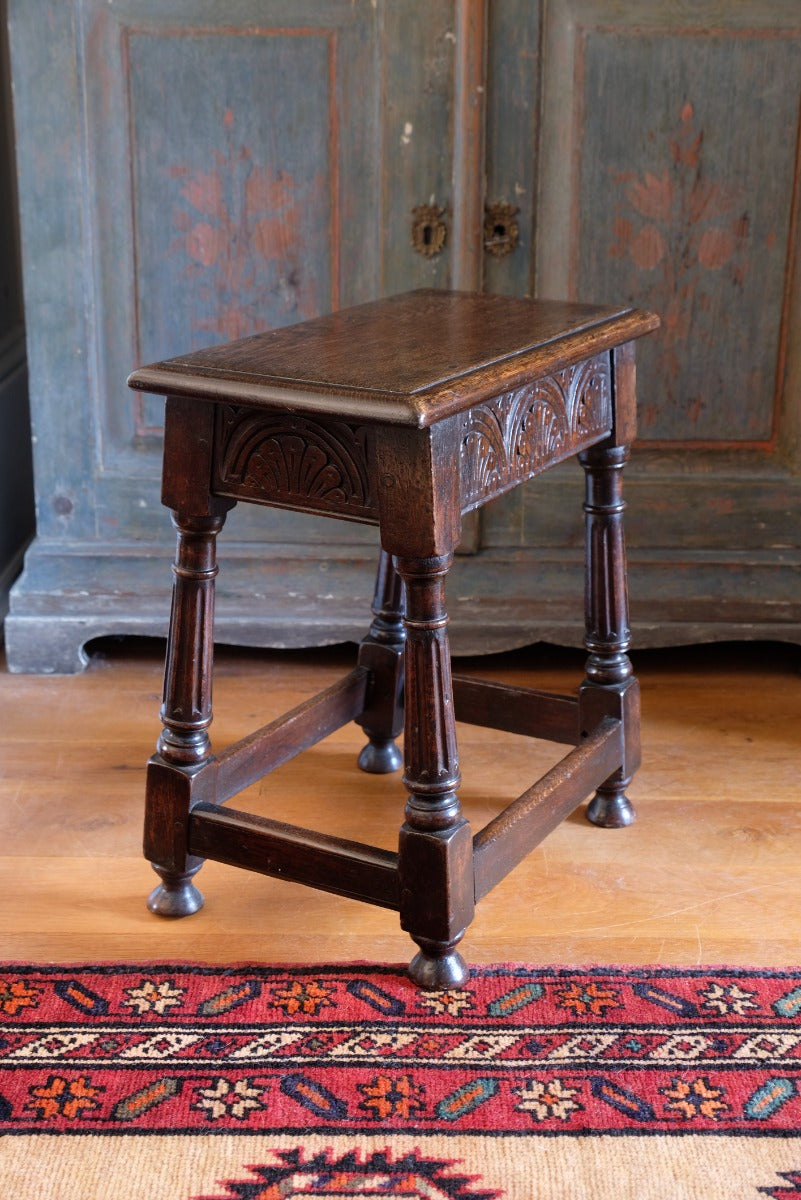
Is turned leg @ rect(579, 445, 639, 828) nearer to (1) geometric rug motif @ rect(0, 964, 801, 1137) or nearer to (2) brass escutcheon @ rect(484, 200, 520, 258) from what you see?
(1) geometric rug motif @ rect(0, 964, 801, 1137)

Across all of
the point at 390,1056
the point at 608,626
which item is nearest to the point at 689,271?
the point at 608,626

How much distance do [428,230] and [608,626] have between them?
83 cm

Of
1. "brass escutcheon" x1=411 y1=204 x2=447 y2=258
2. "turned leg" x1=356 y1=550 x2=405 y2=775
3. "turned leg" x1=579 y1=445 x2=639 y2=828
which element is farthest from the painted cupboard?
"turned leg" x1=579 y1=445 x2=639 y2=828

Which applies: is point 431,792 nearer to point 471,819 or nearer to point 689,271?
point 471,819

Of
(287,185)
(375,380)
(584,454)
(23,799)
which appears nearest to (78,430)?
(287,185)

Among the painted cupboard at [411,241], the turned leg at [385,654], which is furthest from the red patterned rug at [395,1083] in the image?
the painted cupboard at [411,241]

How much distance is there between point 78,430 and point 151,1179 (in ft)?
5.02

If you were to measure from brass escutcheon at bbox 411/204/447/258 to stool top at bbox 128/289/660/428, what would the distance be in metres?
0.56

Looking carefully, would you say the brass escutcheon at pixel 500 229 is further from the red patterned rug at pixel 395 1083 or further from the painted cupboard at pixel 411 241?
the red patterned rug at pixel 395 1083

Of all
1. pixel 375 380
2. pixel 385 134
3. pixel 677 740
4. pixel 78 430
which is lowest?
pixel 677 740

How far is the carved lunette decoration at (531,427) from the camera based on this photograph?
164 centimetres

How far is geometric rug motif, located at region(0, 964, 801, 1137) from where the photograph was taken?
1503 mm

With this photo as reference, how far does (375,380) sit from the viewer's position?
157cm

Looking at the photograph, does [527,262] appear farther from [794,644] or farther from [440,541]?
[440,541]
